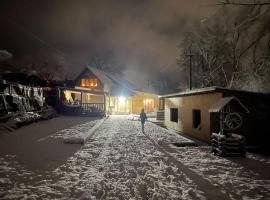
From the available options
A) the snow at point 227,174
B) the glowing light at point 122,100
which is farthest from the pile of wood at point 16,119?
the glowing light at point 122,100

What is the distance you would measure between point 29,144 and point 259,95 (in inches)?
486

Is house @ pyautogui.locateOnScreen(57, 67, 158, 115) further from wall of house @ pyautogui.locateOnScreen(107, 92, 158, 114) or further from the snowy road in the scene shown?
the snowy road

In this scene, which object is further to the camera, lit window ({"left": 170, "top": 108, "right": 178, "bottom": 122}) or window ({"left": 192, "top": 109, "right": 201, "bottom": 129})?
lit window ({"left": 170, "top": 108, "right": 178, "bottom": 122})

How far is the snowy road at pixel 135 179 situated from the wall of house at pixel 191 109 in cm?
388

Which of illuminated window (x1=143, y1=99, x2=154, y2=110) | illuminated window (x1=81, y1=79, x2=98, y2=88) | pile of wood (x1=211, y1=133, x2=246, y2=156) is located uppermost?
illuminated window (x1=81, y1=79, x2=98, y2=88)

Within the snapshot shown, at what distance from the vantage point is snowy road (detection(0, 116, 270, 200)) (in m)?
6.52

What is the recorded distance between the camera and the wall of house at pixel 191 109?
49.2ft

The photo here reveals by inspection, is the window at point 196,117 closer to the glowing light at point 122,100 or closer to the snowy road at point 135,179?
the snowy road at point 135,179

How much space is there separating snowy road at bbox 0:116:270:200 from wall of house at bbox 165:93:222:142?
3882 mm

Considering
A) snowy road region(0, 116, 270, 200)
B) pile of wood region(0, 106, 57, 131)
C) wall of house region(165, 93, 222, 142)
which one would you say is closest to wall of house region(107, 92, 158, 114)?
pile of wood region(0, 106, 57, 131)

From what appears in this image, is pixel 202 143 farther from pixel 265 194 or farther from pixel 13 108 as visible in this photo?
pixel 13 108

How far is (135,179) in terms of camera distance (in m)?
7.84

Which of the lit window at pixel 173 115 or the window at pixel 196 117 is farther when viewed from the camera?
the lit window at pixel 173 115

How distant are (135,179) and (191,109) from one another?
36.6ft
